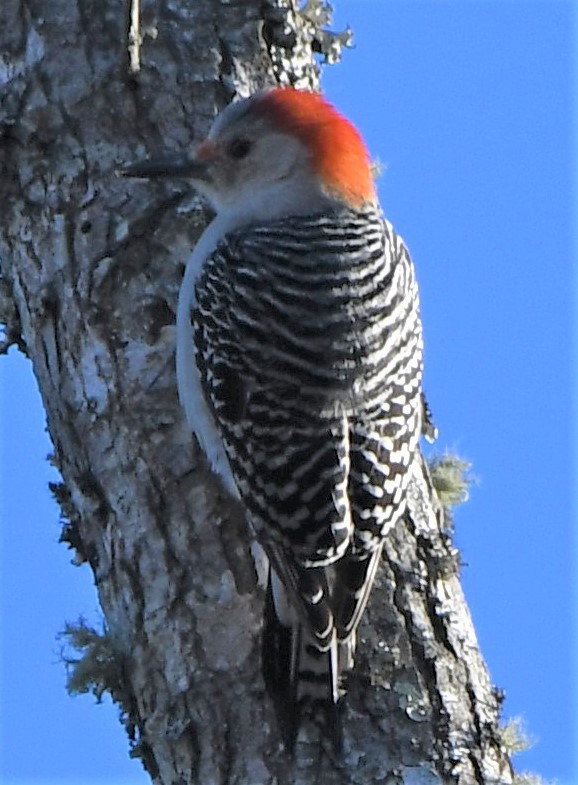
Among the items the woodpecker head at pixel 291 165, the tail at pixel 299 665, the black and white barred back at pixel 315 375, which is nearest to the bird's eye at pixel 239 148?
the woodpecker head at pixel 291 165

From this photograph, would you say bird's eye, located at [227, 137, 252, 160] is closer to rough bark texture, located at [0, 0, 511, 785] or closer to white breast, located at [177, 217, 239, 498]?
rough bark texture, located at [0, 0, 511, 785]

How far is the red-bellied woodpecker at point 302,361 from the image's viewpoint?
413 centimetres

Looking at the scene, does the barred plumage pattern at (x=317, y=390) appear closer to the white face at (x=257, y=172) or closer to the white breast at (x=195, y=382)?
the white breast at (x=195, y=382)

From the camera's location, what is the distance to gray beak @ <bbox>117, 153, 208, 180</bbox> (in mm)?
4598

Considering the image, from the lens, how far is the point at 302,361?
4387 mm

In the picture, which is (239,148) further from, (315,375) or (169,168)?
(315,375)

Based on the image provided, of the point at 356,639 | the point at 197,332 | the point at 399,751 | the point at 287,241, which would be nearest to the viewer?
the point at 399,751

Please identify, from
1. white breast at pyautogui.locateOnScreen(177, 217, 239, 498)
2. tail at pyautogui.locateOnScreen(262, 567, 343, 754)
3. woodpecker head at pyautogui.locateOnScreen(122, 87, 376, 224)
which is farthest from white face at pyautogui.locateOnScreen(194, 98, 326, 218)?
tail at pyautogui.locateOnScreen(262, 567, 343, 754)

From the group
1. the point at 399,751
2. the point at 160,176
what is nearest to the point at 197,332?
the point at 160,176

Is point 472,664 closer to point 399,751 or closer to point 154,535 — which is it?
point 399,751

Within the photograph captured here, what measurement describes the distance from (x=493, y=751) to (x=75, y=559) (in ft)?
4.40

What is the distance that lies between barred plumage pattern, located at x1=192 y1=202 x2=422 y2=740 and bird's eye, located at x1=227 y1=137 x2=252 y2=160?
0.93 ft

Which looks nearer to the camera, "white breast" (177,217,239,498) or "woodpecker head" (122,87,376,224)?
"white breast" (177,217,239,498)

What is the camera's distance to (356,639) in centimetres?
414
